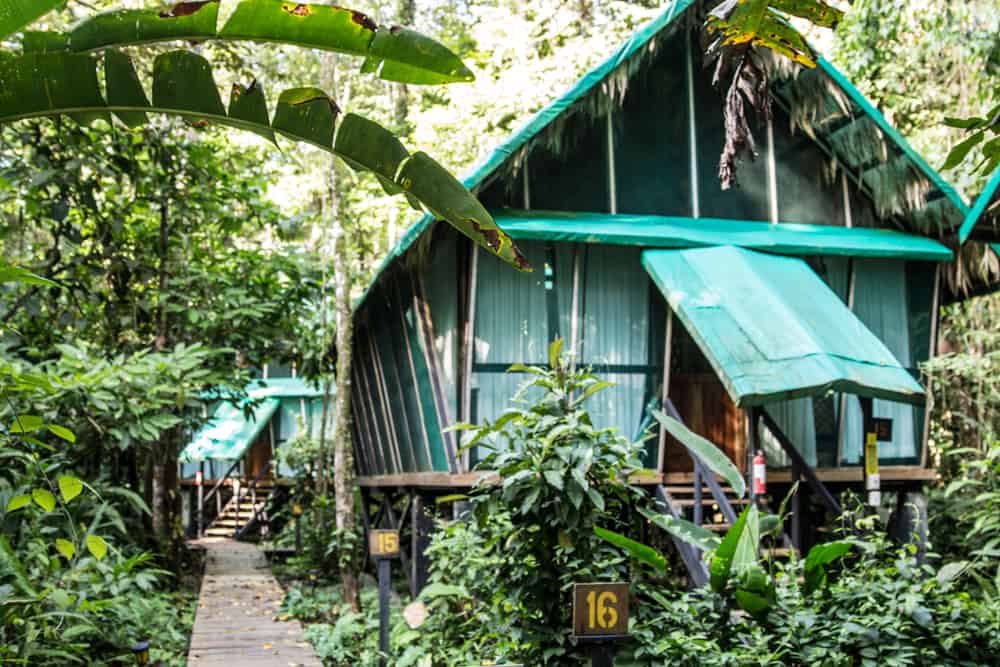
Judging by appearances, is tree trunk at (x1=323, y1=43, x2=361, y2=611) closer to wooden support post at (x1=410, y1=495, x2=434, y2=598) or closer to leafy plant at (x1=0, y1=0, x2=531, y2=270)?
wooden support post at (x1=410, y1=495, x2=434, y2=598)

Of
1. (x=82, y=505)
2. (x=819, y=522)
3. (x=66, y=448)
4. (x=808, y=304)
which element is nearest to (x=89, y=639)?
(x=82, y=505)

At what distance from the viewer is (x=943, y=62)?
1276 cm

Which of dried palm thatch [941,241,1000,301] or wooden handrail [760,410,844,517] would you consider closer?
wooden handrail [760,410,844,517]

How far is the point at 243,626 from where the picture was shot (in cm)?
946

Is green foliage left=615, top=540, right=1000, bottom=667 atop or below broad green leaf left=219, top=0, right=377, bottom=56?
below

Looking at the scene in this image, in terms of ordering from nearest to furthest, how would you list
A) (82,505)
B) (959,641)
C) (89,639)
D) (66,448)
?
(959,641) < (89,639) < (82,505) < (66,448)

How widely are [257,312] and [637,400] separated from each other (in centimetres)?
454

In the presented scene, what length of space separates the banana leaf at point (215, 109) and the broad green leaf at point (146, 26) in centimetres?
6

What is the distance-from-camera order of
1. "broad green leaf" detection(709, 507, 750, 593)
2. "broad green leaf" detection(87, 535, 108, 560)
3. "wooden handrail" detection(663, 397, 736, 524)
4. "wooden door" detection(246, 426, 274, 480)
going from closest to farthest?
"broad green leaf" detection(87, 535, 108, 560), "broad green leaf" detection(709, 507, 750, 593), "wooden handrail" detection(663, 397, 736, 524), "wooden door" detection(246, 426, 274, 480)

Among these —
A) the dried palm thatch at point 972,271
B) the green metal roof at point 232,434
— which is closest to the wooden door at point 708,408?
the dried palm thatch at point 972,271

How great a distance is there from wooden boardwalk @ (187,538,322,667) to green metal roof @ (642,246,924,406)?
405cm

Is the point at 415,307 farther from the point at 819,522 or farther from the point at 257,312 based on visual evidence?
the point at 819,522

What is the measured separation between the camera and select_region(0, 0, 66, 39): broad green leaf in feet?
7.80

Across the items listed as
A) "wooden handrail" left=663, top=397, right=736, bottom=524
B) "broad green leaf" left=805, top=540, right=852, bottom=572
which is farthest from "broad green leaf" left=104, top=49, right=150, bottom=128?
"wooden handrail" left=663, top=397, right=736, bottom=524
